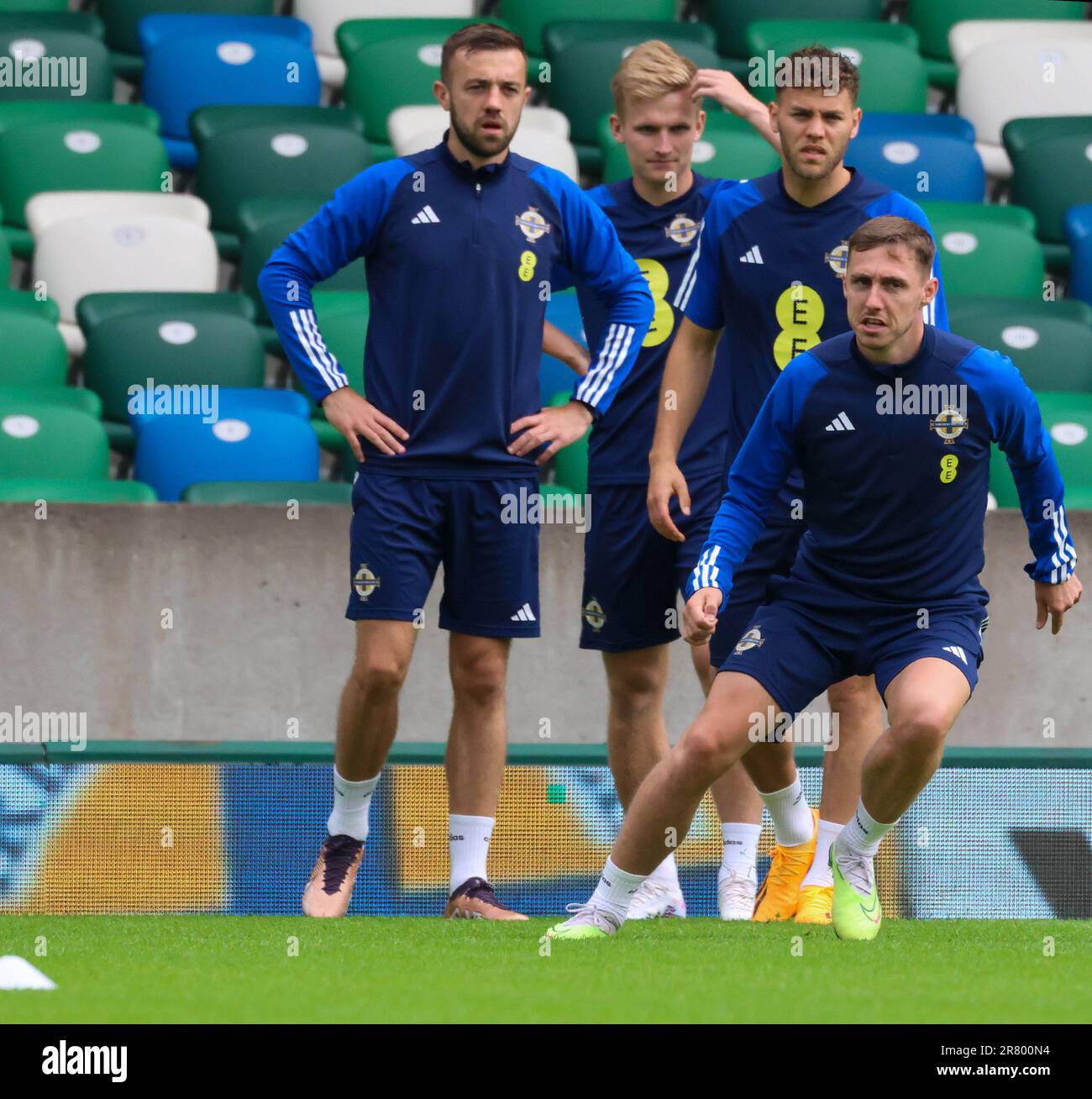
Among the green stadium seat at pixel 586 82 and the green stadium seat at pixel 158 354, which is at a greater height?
the green stadium seat at pixel 586 82

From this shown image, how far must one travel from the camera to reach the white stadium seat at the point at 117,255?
349 inches

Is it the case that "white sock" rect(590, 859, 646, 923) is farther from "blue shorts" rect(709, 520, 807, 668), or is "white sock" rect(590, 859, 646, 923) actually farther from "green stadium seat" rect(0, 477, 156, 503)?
"green stadium seat" rect(0, 477, 156, 503)

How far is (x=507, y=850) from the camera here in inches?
255

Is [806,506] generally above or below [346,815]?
above

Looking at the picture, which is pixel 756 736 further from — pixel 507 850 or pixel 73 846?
pixel 73 846

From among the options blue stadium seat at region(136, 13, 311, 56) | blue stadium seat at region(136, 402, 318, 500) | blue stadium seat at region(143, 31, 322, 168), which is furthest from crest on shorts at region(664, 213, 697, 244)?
blue stadium seat at region(136, 13, 311, 56)

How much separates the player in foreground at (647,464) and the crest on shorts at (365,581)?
71 centimetres

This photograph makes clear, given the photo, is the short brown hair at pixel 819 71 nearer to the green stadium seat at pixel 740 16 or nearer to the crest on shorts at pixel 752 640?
the crest on shorts at pixel 752 640

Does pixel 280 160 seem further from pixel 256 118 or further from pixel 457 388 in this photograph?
pixel 457 388

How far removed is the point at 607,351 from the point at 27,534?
7.23 ft

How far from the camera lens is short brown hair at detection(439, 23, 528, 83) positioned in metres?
5.68

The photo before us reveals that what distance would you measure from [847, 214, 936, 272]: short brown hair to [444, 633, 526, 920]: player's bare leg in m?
1.47

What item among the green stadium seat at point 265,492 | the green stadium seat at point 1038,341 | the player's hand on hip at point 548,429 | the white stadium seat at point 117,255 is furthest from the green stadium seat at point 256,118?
the player's hand on hip at point 548,429
